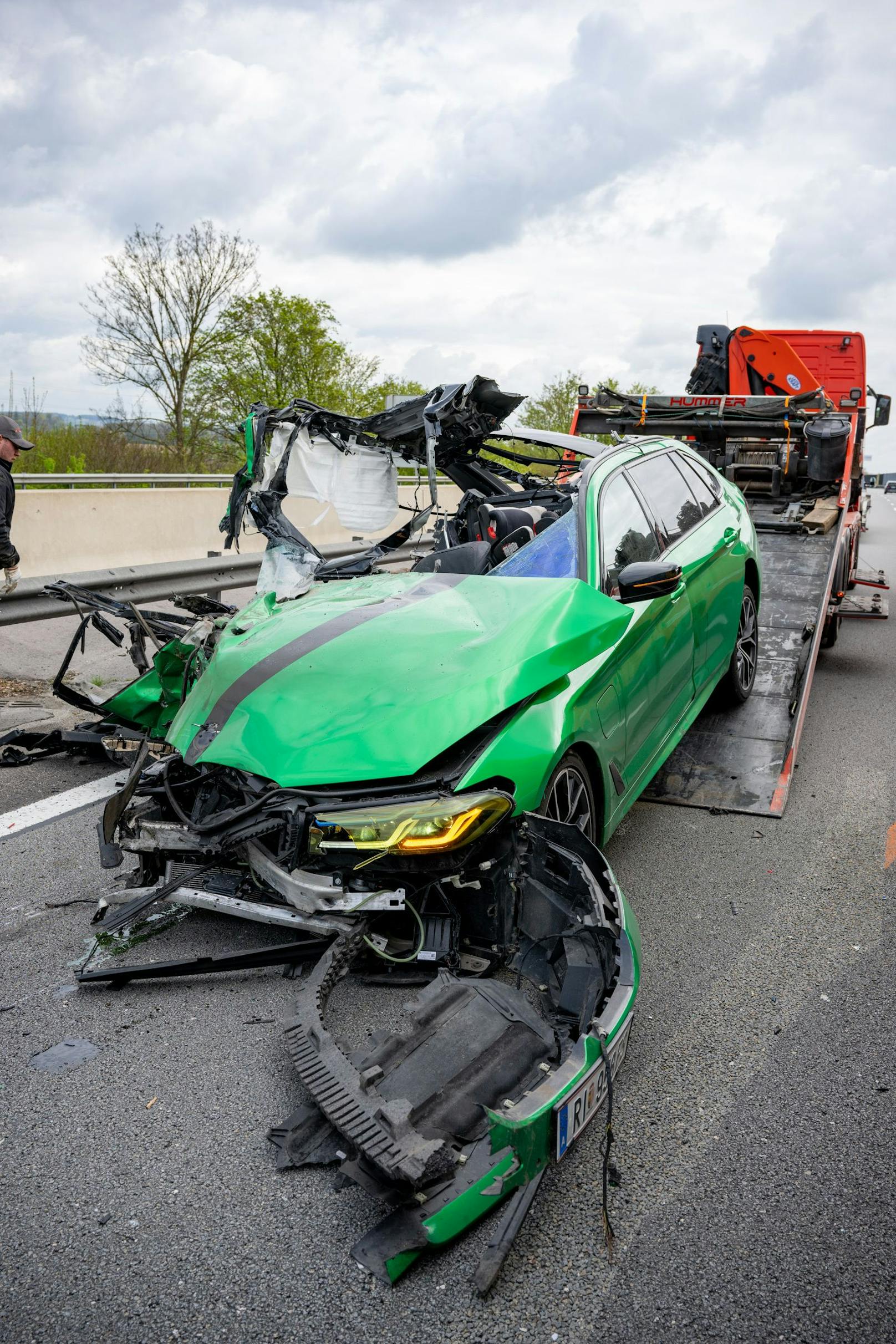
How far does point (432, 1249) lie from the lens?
7.11 ft

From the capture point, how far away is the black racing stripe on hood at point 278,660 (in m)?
3.49

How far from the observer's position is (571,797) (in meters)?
3.45

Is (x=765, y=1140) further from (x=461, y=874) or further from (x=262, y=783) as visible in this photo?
(x=262, y=783)

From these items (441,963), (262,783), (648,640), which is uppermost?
(648,640)

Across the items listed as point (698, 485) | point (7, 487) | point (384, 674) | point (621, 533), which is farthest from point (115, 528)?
point (384, 674)

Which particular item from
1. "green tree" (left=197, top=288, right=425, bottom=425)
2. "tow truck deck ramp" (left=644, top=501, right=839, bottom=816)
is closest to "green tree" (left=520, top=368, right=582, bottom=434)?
"green tree" (left=197, top=288, right=425, bottom=425)

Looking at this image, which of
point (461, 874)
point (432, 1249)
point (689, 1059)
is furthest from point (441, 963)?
point (432, 1249)

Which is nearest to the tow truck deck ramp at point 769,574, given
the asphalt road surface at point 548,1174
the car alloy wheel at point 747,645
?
the car alloy wheel at point 747,645

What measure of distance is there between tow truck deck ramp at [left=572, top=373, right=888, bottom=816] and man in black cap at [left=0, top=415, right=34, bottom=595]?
4.51 meters

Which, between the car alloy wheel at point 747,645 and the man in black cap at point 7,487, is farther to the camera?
the man in black cap at point 7,487

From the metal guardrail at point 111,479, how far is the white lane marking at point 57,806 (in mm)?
5030

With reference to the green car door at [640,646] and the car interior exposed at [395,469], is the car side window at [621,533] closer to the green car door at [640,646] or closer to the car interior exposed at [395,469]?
the green car door at [640,646]

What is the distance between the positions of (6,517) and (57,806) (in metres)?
2.79

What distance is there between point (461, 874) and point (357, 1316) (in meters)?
1.24
